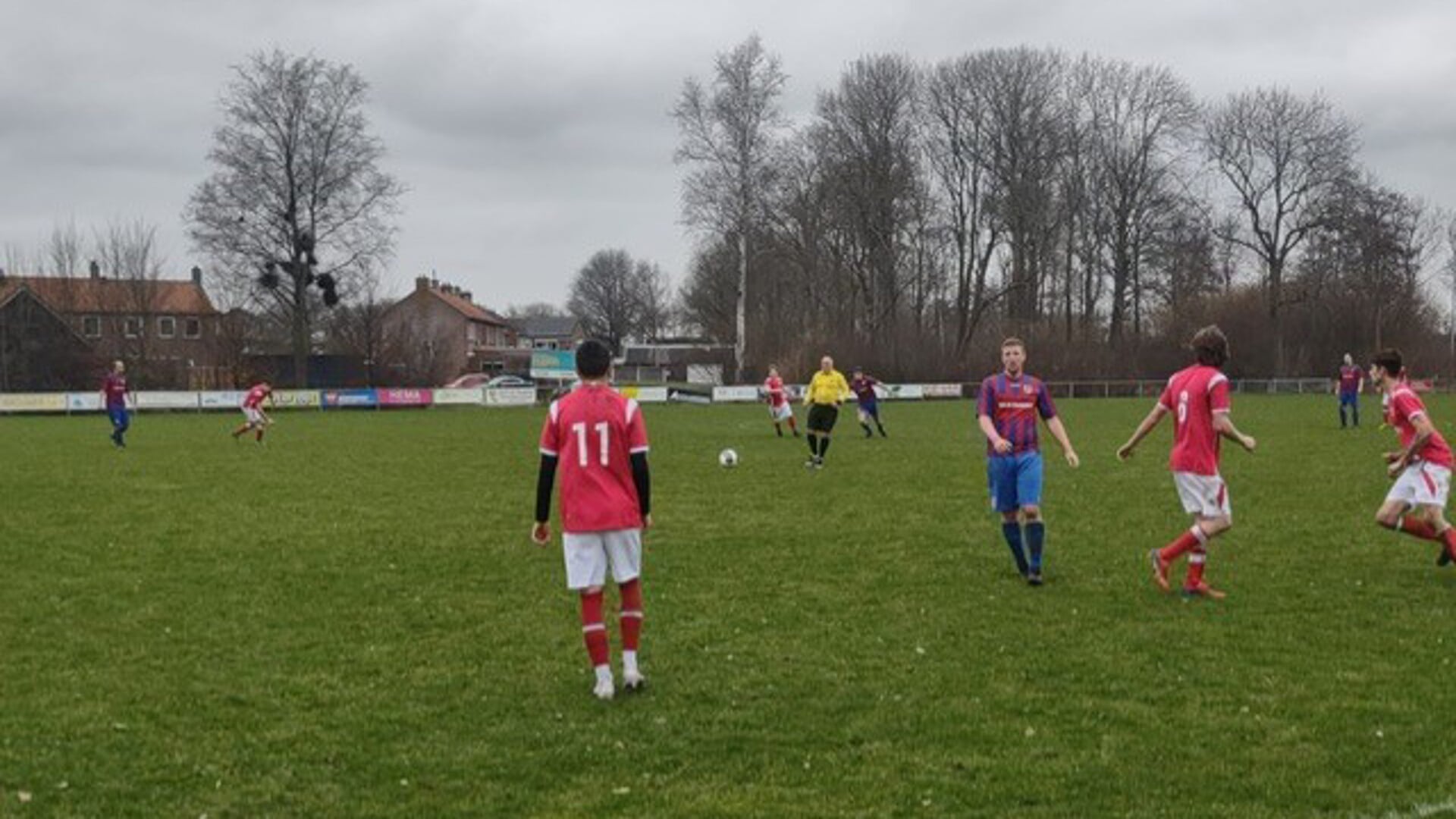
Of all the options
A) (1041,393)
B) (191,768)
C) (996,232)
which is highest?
(996,232)

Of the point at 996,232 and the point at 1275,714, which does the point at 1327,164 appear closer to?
the point at 996,232

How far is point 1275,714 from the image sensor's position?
18.8 feet

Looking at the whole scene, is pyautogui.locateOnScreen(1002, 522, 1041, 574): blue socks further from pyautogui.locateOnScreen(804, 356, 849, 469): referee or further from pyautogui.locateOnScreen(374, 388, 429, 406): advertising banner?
pyautogui.locateOnScreen(374, 388, 429, 406): advertising banner

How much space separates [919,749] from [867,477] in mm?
12573

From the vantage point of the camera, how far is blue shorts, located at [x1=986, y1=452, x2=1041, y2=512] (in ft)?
29.3

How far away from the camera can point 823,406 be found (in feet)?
66.6

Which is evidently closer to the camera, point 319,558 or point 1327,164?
point 319,558

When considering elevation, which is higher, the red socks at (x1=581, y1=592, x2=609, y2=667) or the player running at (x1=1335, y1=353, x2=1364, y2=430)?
the player running at (x1=1335, y1=353, x2=1364, y2=430)

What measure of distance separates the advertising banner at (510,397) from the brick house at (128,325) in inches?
541

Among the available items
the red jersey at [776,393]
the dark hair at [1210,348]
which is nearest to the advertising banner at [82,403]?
the red jersey at [776,393]

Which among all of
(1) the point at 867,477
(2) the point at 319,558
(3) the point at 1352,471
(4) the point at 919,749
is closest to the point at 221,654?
(2) the point at 319,558

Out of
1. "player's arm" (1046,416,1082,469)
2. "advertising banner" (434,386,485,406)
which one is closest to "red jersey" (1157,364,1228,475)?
"player's arm" (1046,416,1082,469)

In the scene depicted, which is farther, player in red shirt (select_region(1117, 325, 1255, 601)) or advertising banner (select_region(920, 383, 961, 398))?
advertising banner (select_region(920, 383, 961, 398))

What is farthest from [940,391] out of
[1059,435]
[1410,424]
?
[1410,424]
